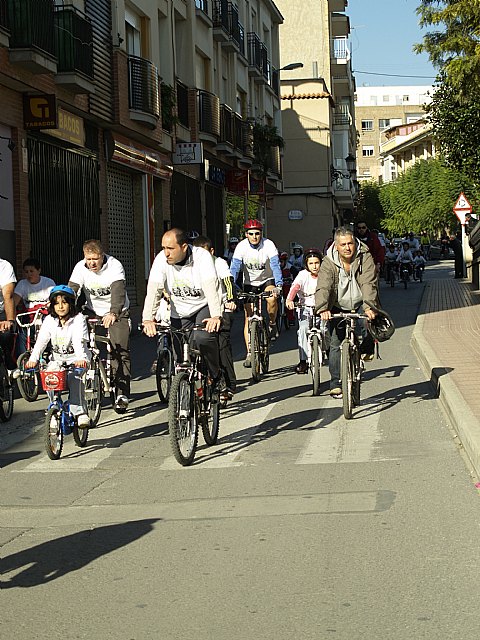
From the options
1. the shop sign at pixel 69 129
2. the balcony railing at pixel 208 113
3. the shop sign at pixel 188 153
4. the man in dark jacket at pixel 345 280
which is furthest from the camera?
the balcony railing at pixel 208 113

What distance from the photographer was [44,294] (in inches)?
537

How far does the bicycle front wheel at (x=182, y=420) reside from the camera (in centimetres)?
810

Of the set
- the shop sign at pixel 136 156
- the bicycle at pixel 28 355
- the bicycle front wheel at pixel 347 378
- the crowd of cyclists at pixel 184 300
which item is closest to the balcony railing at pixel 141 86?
the shop sign at pixel 136 156

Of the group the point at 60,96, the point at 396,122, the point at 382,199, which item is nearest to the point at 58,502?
the point at 60,96

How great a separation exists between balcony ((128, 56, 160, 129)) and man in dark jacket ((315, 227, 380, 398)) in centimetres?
1429

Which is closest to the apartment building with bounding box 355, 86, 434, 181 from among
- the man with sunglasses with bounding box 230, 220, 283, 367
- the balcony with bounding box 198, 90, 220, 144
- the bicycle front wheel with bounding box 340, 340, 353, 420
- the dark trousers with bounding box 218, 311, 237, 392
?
the balcony with bounding box 198, 90, 220, 144

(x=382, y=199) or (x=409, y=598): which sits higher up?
(x=382, y=199)

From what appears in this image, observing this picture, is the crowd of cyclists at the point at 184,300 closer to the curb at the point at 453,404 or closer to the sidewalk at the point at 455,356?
the curb at the point at 453,404

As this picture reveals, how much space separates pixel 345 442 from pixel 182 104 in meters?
21.9

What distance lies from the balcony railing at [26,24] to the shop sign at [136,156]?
546 cm

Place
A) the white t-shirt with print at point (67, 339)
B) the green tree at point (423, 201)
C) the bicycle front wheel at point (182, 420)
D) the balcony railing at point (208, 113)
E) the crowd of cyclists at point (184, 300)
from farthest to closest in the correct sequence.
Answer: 1. the green tree at point (423, 201)
2. the balcony railing at point (208, 113)
3. the white t-shirt with print at point (67, 339)
4. the crowd of cyclists at point (184, 300)
5. the bicycle front wheel at point (182, 420)

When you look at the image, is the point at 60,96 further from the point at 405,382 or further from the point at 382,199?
the point at 382,199

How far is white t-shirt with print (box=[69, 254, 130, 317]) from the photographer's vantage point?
1091cm

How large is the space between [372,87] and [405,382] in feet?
535
